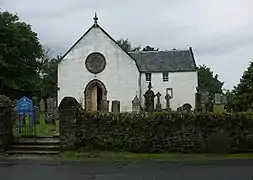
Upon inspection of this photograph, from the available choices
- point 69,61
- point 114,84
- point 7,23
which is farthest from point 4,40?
point 114,84

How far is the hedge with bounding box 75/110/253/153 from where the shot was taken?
71.1 ft

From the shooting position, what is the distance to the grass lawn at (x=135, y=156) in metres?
20.1

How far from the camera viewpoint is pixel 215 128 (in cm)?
2170

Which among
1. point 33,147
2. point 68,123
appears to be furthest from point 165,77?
point 33,147

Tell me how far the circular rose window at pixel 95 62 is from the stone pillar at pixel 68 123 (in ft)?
117

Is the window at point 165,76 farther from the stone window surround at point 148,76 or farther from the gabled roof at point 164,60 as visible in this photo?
the stone window surround at point 148,76

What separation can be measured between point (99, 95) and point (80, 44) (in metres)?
6.12

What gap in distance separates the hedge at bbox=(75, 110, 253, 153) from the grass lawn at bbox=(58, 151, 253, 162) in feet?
1.60

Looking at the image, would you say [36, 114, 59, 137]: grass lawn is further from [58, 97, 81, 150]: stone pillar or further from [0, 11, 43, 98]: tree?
[0, 11, 43, 98]: tree

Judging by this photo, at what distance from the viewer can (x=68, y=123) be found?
21812 mm

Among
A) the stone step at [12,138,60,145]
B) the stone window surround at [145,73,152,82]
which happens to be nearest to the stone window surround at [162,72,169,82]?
the stone window surround at [145,73,152,82]

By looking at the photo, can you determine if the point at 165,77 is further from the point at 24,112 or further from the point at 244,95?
the point at 24,112

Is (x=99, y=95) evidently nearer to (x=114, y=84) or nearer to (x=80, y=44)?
(x=114, y=84)

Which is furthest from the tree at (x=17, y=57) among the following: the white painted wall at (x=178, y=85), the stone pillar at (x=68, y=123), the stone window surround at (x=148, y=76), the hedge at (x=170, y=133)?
the hedge at (x=170, y=133)
